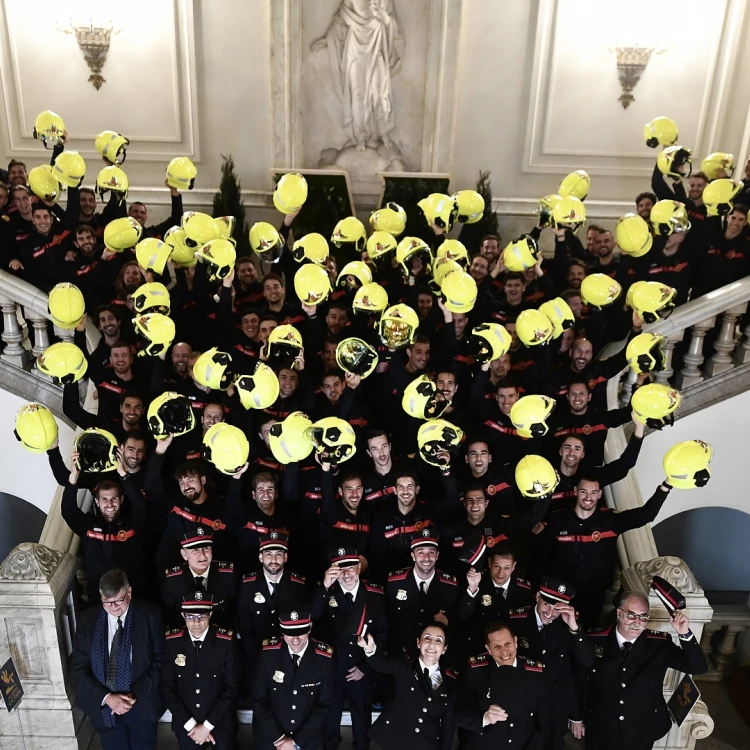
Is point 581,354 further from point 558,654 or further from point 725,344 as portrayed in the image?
point 558,654

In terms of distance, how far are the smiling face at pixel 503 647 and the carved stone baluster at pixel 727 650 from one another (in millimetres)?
3404

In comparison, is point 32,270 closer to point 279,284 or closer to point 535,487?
point 279,284

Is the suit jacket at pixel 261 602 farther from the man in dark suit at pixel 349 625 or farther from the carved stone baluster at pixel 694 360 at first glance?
the carved stone baluster at pixel 694 360

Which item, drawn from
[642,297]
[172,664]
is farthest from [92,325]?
[642,297]

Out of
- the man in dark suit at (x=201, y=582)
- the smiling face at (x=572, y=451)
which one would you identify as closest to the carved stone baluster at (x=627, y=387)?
the smiling face at (x=572, y=451)

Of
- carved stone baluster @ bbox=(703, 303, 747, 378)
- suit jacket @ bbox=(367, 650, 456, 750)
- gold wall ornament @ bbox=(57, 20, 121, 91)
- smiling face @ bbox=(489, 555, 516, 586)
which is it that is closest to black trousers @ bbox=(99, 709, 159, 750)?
suit jacket @ bbox=(367, 650, 456, 750)

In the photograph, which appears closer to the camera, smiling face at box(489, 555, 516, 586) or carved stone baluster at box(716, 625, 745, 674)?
smiling face at box(489, 555, 516, 586)

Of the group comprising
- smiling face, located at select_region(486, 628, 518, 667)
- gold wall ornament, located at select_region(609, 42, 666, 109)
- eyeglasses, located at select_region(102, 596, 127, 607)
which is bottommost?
smiling face, located at select_region(486, 628, 518, 667)

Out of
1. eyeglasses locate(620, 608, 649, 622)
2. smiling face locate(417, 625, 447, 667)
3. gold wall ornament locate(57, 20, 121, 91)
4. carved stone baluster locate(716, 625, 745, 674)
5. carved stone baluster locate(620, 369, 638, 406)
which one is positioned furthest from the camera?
gold wall ornament locate(57, 20, 121, 91)

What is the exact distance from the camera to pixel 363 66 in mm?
7223

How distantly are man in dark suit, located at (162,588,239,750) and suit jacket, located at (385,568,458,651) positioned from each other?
81 cm

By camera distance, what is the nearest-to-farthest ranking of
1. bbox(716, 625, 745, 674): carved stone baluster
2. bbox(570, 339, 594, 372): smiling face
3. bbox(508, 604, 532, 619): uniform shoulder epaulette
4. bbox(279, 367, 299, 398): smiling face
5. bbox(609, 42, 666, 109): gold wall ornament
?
bbox(508, 604, 532, 619): uniform shoulder epaulette → bbox(279, 367, 299, 398): smiling face → bbox(570, 339, 594, 372): smiling face → bbox(716, 625, 745, 674): carved stone baluster → bbox(609, 42, 666, 109): gold wall ornament

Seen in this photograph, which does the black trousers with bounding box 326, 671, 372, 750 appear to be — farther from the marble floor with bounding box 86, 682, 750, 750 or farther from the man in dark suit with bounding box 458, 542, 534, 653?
the man in dark suit with bounding box 458, 542, 534, 653

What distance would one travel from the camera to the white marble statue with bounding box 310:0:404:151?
23.2 feet
